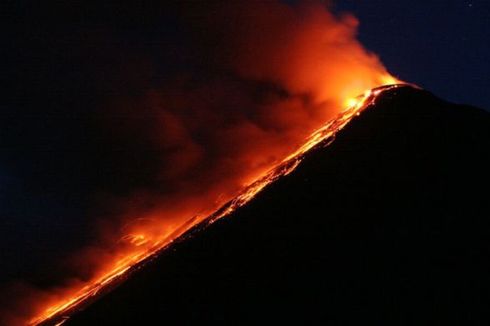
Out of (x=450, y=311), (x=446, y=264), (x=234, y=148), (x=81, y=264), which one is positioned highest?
(x=234, y=148)

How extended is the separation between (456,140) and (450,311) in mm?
2649

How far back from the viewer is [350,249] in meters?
4.45

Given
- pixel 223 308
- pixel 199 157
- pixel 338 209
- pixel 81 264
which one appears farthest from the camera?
pixel 199 157

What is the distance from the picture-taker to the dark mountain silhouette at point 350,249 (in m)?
3.98

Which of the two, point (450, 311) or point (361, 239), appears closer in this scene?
point (450, 311)

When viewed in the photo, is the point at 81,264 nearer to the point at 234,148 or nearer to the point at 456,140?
the point at 234,148

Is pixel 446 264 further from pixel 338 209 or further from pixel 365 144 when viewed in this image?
pixel 365 144

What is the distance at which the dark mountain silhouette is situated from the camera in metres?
3.98

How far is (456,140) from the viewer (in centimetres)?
588

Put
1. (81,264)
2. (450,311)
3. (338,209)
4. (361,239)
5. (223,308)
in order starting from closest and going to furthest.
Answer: (450,311) → (223,308) → (361,239) → (338,209) → (81,264)

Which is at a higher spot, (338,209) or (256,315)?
(338,209)

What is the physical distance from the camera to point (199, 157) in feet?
56.2

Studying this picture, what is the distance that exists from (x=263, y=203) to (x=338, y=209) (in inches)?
32.3

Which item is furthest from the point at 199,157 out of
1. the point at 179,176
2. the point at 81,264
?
the point at 81,264
